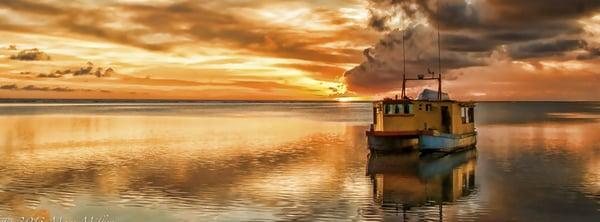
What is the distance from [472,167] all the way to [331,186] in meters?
13.1

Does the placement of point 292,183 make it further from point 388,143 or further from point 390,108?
point 390,108

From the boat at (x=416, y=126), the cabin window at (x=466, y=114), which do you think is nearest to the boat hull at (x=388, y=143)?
the boat at (x=416, y=126)

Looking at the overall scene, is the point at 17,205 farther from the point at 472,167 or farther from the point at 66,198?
the point at 472,167

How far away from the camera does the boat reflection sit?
25406 mm

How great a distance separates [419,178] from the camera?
105 feet

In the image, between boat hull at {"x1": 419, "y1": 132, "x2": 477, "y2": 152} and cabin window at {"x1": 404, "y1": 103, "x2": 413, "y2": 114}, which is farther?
cabin window at {"x1": 404, "y1": 103, "x2": 413, "y2": 114}

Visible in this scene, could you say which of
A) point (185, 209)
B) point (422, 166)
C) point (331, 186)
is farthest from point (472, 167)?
point (185, 209)

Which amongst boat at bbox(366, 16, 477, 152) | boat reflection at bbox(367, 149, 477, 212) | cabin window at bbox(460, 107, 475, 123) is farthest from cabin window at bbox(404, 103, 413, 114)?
cabin window at bbox(460, 107, 475, 123)

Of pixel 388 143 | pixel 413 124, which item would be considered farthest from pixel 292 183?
pixel 413 124

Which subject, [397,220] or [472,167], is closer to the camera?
[397,220]

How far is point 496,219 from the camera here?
2122 centimetres

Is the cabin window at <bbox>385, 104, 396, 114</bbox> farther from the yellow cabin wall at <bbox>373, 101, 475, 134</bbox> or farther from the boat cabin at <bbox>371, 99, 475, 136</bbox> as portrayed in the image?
the yellow cabin wall at <bbox>373, 101, 475, 134</bbox>

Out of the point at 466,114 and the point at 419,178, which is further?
the point at 466,114

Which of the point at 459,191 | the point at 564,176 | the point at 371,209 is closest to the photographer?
the point at 371,209
